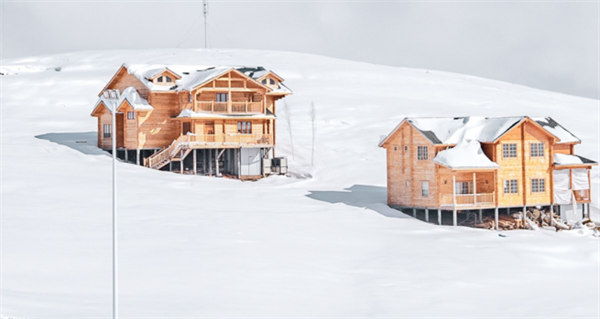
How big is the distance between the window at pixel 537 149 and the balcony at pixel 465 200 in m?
4.40

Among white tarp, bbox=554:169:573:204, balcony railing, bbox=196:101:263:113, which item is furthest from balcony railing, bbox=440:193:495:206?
balcony railing, bbox=196:101:263:113

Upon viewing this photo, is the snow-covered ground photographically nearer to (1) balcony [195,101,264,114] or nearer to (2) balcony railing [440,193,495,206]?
(2) balcony railing [440,193,495,206]

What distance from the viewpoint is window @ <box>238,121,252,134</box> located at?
6728 centimetres

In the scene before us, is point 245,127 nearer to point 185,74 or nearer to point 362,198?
point 185,74

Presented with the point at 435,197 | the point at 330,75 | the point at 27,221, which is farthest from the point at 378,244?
the point at 330,75

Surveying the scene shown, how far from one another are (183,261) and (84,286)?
17.6 feet

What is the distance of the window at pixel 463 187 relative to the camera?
51062 mm

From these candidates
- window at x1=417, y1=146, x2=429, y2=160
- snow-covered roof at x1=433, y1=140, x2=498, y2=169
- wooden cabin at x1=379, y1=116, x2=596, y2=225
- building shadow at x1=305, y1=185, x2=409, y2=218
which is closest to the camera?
snow-covered roof at x1=433, y1=140, x2=498, y2=169

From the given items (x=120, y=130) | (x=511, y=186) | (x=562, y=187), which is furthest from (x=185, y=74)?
(x=562, y=187)

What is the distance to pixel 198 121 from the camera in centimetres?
6588

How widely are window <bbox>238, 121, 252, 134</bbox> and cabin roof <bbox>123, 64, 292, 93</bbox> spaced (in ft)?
10.5

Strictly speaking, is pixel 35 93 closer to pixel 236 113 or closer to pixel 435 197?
pixel 236 113

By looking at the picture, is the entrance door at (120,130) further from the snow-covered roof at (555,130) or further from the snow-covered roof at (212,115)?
the snow-covered roof at (555,130)

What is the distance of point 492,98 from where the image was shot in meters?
113
